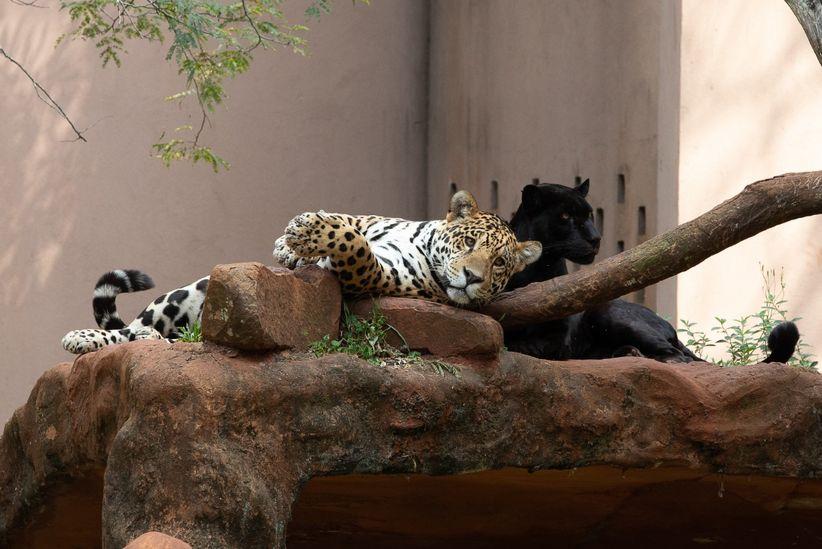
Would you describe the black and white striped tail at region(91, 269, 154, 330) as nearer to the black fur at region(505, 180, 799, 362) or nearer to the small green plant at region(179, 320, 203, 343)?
the small green plant at region(179, 320, 203, 343)

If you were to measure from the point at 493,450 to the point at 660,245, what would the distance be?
1.16 meters

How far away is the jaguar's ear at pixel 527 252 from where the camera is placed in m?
6.06

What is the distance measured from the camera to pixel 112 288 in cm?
620

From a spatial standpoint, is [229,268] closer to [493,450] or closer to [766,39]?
[493,450]

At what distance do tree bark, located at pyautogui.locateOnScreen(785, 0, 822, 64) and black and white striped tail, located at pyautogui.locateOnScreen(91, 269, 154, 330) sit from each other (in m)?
3.22

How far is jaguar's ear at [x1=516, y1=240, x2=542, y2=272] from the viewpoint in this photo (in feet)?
19.9

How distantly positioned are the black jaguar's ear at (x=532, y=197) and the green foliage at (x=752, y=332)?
1897mm

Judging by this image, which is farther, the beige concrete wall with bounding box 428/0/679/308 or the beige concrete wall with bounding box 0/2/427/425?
the beige concrete wall with bounding box 0/2/427/425

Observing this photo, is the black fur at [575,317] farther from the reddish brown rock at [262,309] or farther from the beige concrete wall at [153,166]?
the beige concrete wall at [153,166]

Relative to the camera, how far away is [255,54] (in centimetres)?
1259

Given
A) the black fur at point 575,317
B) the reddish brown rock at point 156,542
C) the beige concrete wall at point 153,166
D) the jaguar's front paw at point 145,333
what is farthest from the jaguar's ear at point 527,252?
the beige concrete wall at point 153,166

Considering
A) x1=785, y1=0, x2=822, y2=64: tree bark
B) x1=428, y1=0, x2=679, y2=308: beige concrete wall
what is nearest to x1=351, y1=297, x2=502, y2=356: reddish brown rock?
x1=785, y1=0, x2=822, y2=64: tree bark

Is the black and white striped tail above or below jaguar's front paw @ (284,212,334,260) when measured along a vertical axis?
below

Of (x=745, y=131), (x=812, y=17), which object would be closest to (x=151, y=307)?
(x=812, y=17)
